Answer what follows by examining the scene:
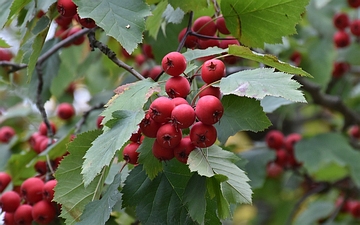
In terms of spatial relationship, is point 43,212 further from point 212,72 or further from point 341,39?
point 341,39

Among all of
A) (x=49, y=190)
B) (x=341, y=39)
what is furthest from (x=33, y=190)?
(x=341, y=39)

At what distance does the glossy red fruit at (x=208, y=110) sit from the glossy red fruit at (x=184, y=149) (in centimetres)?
8

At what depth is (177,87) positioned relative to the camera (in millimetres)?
1256

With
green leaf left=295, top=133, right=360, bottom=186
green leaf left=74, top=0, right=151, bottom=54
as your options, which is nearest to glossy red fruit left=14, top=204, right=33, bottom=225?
green leaf left=74, top=0, right=151, bottom=54

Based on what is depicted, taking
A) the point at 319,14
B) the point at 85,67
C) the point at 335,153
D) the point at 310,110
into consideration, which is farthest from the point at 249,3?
the point at 310,110

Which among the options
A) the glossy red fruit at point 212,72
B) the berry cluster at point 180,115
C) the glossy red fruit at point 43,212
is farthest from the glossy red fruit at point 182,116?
the glossy red fruit at point 43,212

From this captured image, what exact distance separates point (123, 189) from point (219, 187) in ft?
1.09

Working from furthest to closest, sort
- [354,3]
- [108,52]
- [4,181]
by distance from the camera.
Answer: [354,3]
[4,181]
[108,52]

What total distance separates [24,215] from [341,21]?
2.32 m

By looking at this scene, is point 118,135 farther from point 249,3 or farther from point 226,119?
point 249,3

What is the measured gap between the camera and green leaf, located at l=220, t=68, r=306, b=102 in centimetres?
114

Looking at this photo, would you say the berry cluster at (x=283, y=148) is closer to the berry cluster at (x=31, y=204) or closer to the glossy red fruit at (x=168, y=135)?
the berry cluster at (x=31, y=204)

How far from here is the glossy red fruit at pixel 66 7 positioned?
1458 mm

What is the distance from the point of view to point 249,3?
151 cm
